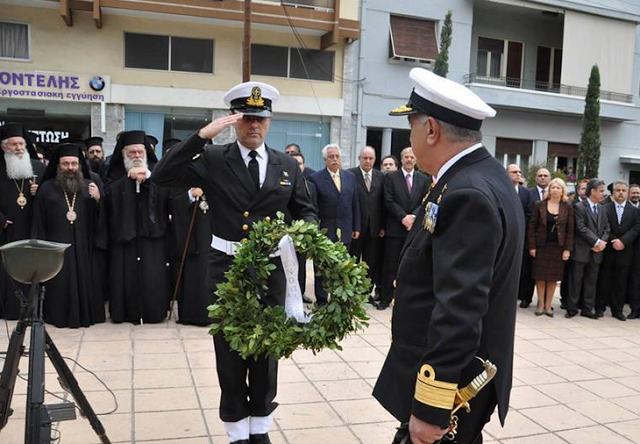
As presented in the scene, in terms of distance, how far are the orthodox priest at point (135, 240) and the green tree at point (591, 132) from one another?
17.5m

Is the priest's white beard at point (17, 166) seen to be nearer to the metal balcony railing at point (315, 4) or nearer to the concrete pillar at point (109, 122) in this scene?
the concrete pillar at point (109, 122)

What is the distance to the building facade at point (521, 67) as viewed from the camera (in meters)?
19.0

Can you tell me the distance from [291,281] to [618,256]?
285 inches

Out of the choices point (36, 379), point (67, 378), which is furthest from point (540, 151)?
point (36, 379)

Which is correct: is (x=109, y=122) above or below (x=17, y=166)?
above

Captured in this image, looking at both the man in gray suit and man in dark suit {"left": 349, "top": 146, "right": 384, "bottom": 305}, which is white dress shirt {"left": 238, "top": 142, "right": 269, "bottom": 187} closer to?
man in dark suit {"left": 349, "top": 146, "right": 384, "bottom": 305}

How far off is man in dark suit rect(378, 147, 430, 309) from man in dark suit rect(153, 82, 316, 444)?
4735 millimetres

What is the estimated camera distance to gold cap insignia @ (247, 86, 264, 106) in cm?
348

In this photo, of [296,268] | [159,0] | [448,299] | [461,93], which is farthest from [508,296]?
[159,0]

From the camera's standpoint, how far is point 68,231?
6570 millimetres

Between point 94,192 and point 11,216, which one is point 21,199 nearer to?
point 11,216

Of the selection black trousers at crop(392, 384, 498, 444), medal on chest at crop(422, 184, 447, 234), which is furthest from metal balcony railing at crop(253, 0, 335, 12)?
black trousers at crop(392, 384, 498, 444)

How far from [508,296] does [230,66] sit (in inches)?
650

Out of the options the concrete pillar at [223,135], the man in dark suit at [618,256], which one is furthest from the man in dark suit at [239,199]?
the concrete pillar at [223,135]
